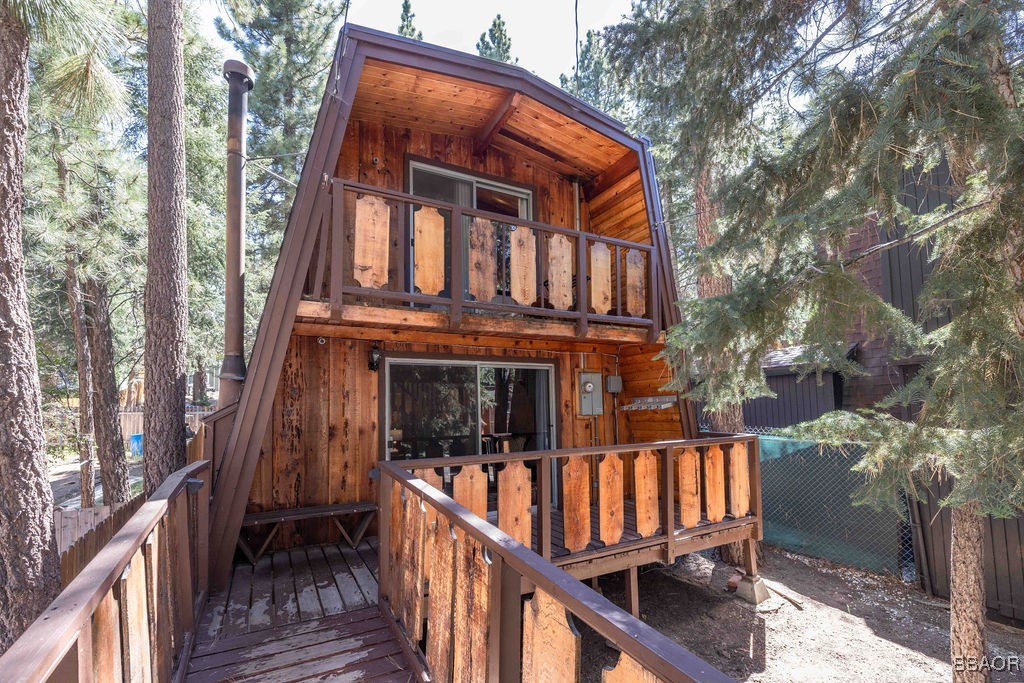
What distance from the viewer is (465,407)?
5.45 meters

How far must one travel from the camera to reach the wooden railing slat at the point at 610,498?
3842 millimetres

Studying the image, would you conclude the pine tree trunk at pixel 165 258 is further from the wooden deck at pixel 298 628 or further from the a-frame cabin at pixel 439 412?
the wooden deck at pixel 298 628

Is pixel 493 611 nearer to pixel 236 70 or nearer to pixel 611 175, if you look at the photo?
pixel 236 70

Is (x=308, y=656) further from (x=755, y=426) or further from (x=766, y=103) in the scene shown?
(x=755, y=426)

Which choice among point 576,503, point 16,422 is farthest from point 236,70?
point 576,503

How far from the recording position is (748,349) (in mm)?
3334

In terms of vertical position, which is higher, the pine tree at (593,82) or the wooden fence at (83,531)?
the pine tree at (593,82)

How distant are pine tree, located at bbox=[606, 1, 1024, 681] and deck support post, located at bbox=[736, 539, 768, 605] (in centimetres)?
174

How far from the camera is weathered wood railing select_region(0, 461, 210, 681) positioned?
3.20ft

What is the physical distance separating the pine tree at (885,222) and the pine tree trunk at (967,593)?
0.04 feet

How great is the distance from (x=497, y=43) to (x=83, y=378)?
11.0 m

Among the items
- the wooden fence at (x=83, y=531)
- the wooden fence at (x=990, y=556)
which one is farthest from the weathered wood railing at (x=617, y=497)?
the wooden fence at (x=83, y=531)

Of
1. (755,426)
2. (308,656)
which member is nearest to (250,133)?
(308,656)

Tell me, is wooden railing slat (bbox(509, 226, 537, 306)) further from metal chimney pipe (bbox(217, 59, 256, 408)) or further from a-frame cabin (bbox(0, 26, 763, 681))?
metal chimney pipe (bbox(217, 59, 256, 408))
